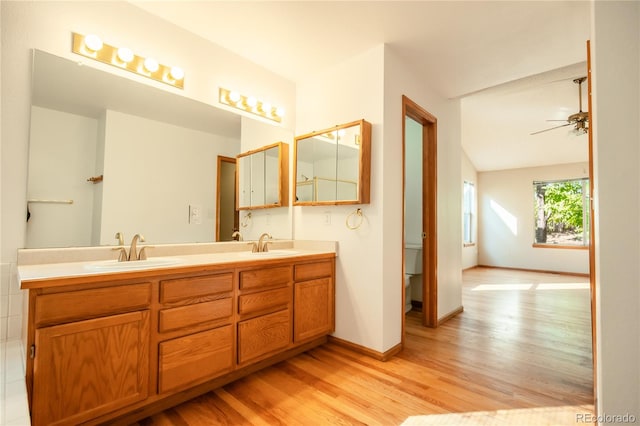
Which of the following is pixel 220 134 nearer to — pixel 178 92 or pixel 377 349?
pixel 178 92

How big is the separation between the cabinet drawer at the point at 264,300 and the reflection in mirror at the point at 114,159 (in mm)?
678

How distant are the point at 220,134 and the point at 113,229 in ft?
3.51

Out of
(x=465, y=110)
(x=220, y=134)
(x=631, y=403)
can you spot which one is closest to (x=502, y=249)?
(x=465, y=110)

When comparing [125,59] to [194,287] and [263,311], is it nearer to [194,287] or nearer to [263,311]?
[194,287]

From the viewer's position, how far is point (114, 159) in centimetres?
197

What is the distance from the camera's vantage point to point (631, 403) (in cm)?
127

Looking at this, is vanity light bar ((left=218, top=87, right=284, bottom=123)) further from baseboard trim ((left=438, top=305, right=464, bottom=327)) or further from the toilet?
baseboard trim ((left=438, top=305, right=464, bottom=327))

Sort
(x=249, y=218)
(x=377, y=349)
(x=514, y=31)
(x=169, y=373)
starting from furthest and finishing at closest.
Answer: (x=249, y=218), (x=377, y=349), (x=514, y=31), (x=169, y=373)

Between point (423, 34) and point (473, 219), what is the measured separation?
6225 mm

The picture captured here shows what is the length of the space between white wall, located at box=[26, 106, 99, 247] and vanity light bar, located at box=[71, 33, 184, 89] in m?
0.40

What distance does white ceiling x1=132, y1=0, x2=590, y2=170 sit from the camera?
201 cm

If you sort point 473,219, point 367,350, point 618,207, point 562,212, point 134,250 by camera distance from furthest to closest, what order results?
point 473,219, point 562,212, point 367,350, point 134,250, point 618,207

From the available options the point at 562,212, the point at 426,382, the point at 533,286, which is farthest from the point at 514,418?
the point at 562,212

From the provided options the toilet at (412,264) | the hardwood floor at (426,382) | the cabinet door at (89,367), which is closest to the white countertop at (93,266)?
the cabinet door at (89,367)
